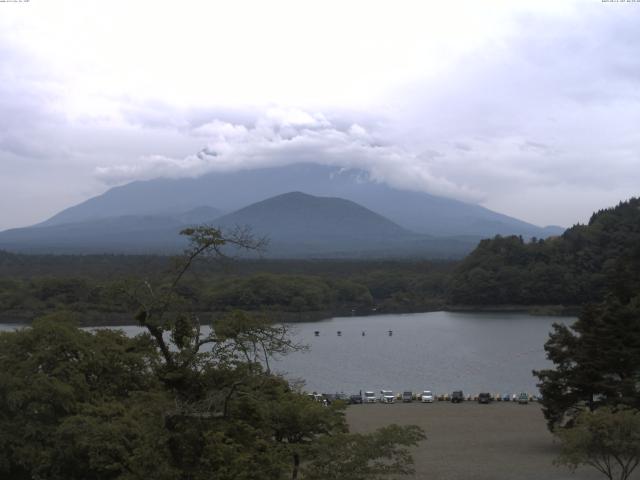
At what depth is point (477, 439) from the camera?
1538 centimetres

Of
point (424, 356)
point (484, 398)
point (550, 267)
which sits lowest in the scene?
point (424, 356)

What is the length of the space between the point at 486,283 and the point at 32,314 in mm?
30546

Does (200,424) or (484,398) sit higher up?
(200,424)

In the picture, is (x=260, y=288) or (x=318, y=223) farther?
(x=318, y=223)

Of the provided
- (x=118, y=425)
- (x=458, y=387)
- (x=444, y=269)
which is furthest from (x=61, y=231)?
(x=118, y=425)

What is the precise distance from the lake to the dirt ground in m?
3.01

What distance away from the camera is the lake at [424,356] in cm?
2480

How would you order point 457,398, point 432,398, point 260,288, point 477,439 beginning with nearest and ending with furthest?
point 477,439 → point 457,398 → point 432,398 → point 260,288

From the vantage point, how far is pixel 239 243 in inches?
213

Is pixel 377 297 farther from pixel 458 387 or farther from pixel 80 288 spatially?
pixel 458 387

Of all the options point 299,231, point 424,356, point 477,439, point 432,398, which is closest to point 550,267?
point 424,356

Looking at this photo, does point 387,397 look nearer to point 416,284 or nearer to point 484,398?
point 484,398

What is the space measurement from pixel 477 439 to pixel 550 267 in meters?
41.1

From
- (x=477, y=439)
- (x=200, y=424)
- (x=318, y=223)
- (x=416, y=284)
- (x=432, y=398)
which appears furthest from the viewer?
(x=318, y=223)
